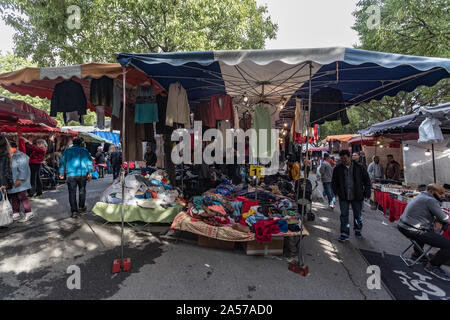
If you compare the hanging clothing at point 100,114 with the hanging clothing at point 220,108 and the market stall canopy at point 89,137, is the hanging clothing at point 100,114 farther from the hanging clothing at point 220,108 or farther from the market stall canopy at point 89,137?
the market stall canopy at point 89,137

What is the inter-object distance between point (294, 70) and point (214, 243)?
161 inches

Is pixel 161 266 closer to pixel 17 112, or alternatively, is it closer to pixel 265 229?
pixel 265 229

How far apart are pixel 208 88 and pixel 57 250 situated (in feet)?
Result: 16.6

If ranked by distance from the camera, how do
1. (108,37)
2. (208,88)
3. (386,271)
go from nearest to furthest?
(386,271) < (208,88) < (108,37)

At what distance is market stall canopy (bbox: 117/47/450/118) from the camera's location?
10.6ft

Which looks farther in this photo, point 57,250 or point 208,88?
point 208,88

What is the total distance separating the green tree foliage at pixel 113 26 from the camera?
28.7 feet

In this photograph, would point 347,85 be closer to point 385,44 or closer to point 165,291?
point 165,291

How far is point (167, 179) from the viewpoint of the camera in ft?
24.0

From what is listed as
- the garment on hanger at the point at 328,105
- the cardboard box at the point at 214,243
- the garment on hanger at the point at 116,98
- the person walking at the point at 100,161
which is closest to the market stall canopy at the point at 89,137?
the person walking at the point at 100,161

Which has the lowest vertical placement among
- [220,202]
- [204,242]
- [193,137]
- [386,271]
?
[386,271]

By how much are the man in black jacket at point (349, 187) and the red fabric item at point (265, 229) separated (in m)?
2.01

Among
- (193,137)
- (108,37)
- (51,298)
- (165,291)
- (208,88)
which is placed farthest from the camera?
(108,37)

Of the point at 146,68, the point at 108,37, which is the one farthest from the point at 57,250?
the point at 108,37
